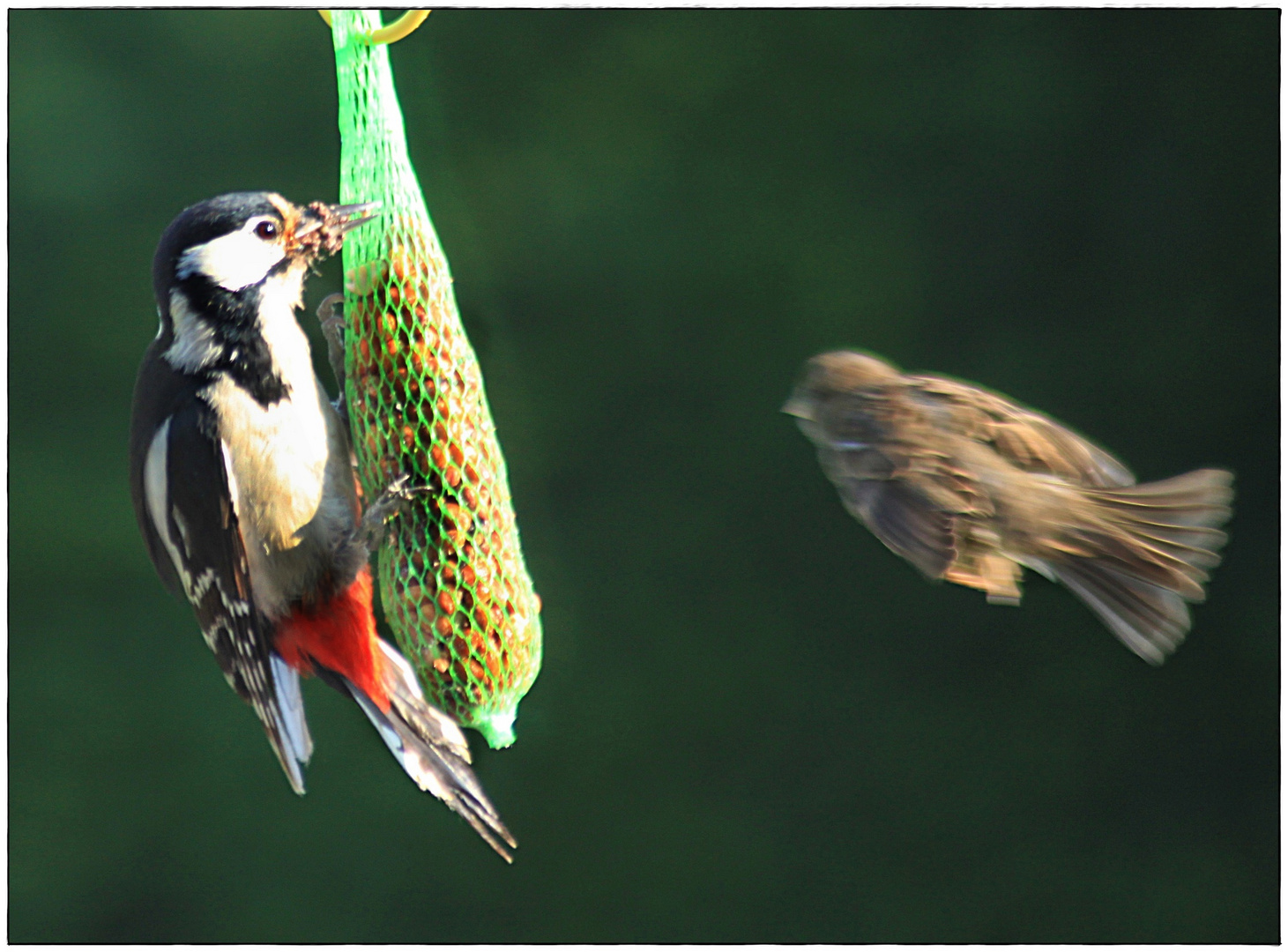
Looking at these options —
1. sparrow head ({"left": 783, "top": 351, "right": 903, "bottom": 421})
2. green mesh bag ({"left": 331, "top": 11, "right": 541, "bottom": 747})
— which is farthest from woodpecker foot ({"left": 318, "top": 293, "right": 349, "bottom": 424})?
sparrow head ({"left": 783, "top": 351, "right": 903, "bottom": 421})

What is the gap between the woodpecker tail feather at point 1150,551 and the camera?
1.59m

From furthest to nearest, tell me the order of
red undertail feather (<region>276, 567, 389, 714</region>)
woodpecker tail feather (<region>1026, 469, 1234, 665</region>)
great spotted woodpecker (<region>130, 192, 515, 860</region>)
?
woodpecker tail feather (<region>1026, 469, 1234, 665</region>) → red undertail feather (<region>276, 567, 389, 714</region>) → great spotted woodpecker (<region>130, 192, 515, 860</region>)

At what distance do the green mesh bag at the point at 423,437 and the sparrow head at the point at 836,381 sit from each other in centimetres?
51

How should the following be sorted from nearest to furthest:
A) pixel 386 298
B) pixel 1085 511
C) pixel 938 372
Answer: pixel 386 298, pixel 1085 511, pixel 938 372

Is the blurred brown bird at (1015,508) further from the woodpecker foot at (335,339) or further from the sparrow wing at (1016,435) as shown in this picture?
the woodpecker foot at (335,339)

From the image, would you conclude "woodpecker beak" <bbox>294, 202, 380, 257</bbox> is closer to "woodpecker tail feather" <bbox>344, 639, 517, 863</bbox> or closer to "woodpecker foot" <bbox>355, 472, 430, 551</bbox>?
"woodpecker foot" <bbox>355, 472, 430, 551</bbox>

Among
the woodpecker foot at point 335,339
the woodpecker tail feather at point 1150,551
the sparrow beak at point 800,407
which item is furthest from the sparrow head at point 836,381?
the woodpecker foot at point 335,339

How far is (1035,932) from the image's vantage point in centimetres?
254

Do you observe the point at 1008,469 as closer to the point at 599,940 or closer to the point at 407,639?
the point at 407,639

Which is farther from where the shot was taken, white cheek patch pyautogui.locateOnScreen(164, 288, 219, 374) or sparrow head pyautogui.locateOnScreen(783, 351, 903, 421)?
sparrow head pyautogui.locateOnScreen(783, 351, 903, 421)

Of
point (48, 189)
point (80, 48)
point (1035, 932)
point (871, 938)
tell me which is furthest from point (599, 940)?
point (80, 48)

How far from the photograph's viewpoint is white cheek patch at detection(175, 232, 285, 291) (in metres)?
1.36

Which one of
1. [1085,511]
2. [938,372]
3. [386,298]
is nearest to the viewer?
[386,298]

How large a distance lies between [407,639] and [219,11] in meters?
1.59
